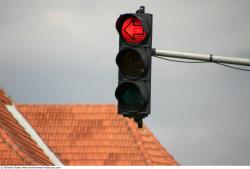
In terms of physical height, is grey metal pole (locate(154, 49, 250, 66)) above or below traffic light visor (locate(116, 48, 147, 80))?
above

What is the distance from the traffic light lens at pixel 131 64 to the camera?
1487 cm

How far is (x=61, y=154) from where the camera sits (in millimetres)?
57031

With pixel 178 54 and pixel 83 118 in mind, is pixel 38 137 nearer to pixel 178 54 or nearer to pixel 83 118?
pixel 83 118

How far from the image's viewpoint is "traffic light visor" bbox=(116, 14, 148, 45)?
48.6ft

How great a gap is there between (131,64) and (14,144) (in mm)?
35990

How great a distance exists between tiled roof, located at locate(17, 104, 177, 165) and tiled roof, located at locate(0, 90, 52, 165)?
1070mm

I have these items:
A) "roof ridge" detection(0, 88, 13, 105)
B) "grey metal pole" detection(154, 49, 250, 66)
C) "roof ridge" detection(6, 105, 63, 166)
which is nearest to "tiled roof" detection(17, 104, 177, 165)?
"roof ridge" detection(6, 105, 63, 166)

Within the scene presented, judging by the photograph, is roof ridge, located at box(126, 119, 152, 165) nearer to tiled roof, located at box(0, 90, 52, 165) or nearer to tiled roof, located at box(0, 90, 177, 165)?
tiled roof, located at box(0, 90, 177, 165)

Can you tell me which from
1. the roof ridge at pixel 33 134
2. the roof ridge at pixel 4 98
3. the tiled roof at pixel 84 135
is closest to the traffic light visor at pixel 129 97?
the tiled roof at pixel 84 135

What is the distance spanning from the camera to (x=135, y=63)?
1493cm

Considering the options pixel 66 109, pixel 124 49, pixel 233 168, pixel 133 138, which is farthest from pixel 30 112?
pixel 124 49

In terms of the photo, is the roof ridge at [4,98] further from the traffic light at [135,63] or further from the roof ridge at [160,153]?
the traffic light at [135,63]

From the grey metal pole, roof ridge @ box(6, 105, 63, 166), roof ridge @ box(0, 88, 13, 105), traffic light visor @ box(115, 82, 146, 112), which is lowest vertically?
roof ridge @ box(6, 105, 63, 166)

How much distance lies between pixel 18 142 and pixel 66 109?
757cm
